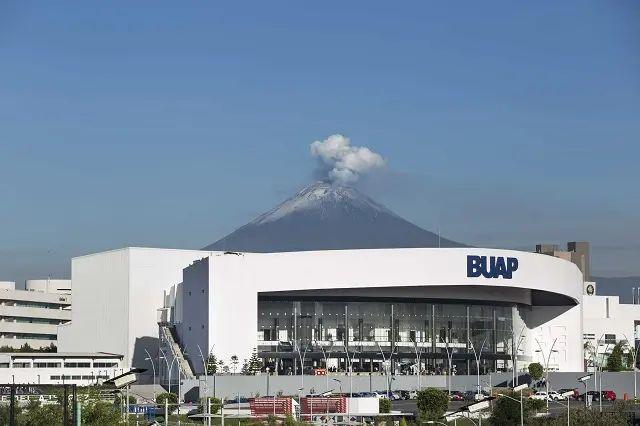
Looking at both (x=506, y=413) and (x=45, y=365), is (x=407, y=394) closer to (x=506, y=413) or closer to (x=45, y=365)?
(x=45, y=365)

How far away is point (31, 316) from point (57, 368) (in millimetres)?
44531

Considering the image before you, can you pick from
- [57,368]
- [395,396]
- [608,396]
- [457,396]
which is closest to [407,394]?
[395,396]

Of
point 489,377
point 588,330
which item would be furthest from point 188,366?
point 588,330

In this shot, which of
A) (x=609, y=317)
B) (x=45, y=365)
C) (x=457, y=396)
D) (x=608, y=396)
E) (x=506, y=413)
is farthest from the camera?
(x=609, y=317)

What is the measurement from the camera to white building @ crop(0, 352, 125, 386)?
13343 cm

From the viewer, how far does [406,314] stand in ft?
466

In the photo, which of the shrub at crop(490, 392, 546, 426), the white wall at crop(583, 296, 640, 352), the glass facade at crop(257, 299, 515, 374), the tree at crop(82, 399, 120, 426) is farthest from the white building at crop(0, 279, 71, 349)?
the tree at crop(82, 399, 120, 426)

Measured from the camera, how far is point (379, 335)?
14125 cm

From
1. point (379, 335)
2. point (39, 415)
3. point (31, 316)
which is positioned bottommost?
point (39, 415)

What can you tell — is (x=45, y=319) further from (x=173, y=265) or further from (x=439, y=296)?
(x=439, y=296)

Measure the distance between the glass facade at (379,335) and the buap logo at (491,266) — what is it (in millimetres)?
8478

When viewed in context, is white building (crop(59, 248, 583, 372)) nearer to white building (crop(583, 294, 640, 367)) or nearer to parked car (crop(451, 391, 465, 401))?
parked car (crop(451, 391, 465, 401))

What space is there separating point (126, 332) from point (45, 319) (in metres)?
36.0

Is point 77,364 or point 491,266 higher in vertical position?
point 491,266
